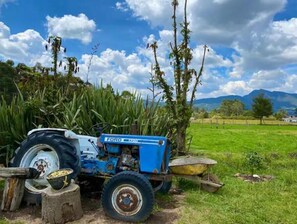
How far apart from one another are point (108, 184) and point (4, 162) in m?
2.99

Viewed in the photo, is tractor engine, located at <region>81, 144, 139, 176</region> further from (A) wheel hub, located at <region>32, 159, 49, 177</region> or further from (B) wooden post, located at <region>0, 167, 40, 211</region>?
(B) wooden post, located at <region>0, 167, 40, 211</region>

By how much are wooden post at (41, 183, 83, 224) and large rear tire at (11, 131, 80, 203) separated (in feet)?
1.55

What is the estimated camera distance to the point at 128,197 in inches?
206

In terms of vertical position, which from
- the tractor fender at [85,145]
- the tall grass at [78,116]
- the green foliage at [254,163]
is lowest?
the green foliage at [254,163]

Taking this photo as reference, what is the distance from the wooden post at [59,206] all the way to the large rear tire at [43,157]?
47cm

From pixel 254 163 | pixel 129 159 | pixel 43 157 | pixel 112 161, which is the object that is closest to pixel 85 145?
pixel 112 161

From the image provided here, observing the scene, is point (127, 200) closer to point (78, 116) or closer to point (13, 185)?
point (13, 185)

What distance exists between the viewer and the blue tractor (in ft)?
17.3

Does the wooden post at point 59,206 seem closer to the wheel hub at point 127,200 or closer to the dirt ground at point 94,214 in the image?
the dirt ground at point 94,214

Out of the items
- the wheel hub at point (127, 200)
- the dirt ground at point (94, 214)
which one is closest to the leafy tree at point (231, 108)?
the dirt ground at point (94, 214)

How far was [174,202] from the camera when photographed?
632 centimetres

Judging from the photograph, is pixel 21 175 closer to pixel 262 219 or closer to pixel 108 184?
pixel 108 184

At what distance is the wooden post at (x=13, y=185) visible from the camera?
545 centimetres

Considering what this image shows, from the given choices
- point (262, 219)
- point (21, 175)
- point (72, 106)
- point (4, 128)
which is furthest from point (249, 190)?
point (4, 128)
